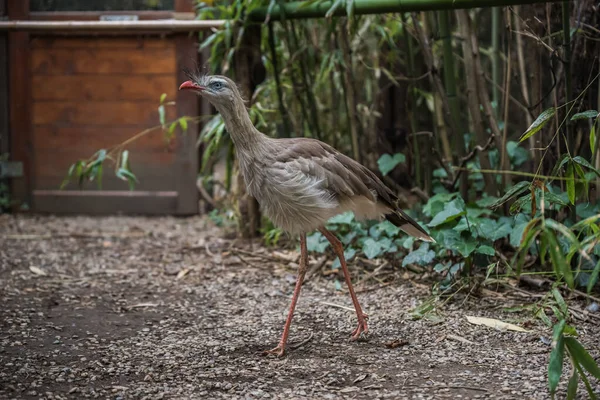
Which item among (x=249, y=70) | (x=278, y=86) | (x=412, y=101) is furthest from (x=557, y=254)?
(x=249, y=70)

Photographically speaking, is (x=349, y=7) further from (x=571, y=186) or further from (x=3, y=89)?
(x=3, y=89)

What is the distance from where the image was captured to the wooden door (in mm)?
5254

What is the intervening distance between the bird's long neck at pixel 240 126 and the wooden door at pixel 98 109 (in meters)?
2.58

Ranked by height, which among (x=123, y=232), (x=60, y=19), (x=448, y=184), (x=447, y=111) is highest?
(x=60, y=19)

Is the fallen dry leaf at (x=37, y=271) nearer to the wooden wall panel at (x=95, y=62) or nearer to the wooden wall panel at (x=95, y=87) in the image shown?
the wooden wall panel at (x=95, y=87)

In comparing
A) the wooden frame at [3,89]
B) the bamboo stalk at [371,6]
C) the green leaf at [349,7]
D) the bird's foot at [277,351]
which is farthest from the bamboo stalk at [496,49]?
the wooden frame at [3,89]

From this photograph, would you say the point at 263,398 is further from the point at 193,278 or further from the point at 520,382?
the point at 193,278

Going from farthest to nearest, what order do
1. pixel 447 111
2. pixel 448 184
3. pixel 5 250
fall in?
pixel 5 250 → pixel 448 184 → pixel 447 111

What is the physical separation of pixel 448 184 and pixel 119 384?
6.88 ft

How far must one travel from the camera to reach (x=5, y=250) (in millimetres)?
4250

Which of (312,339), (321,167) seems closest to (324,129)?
(321,167)

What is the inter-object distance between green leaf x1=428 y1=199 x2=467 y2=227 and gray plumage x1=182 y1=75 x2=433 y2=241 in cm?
46

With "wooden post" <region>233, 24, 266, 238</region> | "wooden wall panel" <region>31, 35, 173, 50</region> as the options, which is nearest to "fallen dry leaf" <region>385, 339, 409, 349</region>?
"wooden post" <region>233, 24, 266, 238</region>

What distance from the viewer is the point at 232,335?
2.78 metres
